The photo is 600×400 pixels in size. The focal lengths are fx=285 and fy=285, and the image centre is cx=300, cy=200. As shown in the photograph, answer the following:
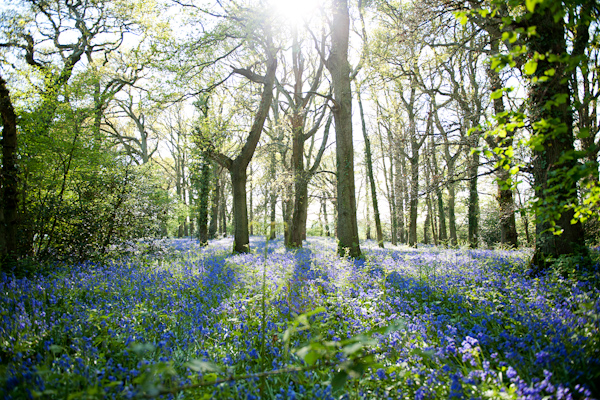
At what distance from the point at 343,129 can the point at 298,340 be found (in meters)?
7.47

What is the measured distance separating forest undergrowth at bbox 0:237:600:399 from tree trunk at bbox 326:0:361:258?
Answer: 3.48 metres

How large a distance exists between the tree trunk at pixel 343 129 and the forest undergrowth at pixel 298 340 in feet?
11.4

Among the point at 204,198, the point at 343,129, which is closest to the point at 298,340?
the point at 343,129

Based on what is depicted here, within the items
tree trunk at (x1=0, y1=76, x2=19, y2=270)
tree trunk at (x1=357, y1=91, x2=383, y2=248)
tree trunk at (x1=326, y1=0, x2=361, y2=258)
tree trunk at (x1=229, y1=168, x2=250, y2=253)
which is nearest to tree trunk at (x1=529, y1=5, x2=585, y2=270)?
tree trunk at (x1=326, y1=0, x2=361, y2=258)

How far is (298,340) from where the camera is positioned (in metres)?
3.21

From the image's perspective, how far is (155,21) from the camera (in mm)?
16391

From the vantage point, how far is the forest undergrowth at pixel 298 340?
6.30 ft

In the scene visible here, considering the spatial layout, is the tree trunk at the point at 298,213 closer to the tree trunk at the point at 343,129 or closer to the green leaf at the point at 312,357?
the tree trunk at the point at 343,129

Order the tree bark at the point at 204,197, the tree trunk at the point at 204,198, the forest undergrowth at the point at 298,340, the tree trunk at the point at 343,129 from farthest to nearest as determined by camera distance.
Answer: the tree bark at the point at 204,197
the tree trunk at the point at 204,198
the tree trunk at the point at 343,129
the forest undergrowth at the point at 298,340

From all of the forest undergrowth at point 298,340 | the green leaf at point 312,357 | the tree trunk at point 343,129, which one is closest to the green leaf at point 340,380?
the forest undergrowth at point 298,340

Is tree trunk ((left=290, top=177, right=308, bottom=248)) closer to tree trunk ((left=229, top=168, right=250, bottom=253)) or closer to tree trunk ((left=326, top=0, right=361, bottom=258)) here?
tree trunk ((left=229, top=168, right=250, bottom=253))

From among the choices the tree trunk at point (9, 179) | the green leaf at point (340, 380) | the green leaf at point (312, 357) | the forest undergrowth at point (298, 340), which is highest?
the tree trunk at point (9, 179)

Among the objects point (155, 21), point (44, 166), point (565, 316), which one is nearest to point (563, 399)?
point (565, 316)

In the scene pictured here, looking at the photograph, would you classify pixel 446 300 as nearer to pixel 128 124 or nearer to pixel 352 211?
pixel 352 211
